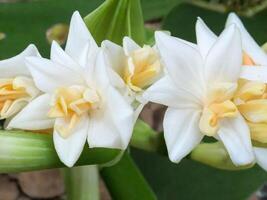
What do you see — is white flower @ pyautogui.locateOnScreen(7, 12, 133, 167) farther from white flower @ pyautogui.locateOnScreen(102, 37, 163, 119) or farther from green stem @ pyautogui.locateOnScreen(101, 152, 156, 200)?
green stem @ pyautogui.locateOnScreen(101, 152, 156, 200)

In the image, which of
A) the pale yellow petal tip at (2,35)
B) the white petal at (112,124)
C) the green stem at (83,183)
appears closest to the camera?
the white petal at (112,124)

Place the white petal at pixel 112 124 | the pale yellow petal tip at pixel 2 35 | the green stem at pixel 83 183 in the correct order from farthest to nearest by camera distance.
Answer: the pale yellow petal tip at pixel 2 35
the green stem at pixel 83 183
the white petal at pixel 112 124

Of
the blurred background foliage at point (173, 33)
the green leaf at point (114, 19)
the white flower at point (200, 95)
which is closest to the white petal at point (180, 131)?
the white flower at point (200, 95)

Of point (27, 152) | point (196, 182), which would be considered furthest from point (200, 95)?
point (196, 182)

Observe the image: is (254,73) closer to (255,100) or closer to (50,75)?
(255,100)

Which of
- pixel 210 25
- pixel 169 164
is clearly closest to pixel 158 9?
pixel 210 25

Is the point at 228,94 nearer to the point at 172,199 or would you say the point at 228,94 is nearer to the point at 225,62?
the point at 225,62

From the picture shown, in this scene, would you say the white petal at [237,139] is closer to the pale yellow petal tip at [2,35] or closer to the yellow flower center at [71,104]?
the yellow flower center at [71,104]

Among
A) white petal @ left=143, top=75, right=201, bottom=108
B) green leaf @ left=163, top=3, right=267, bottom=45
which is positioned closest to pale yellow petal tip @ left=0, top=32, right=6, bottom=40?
green leaf @ left=163, top=3, right=267, bottom=45
